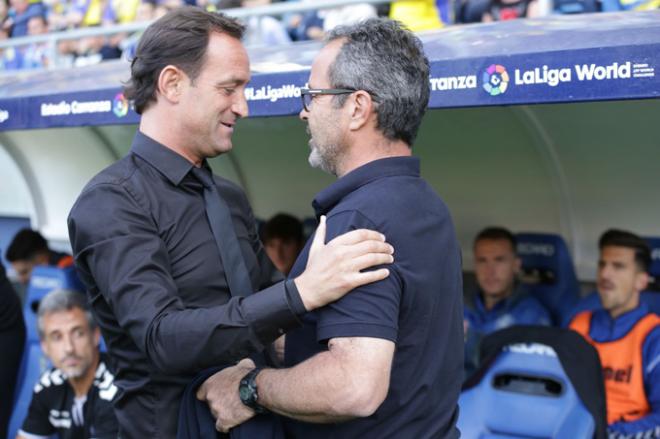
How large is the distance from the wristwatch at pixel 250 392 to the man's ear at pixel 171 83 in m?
0.73

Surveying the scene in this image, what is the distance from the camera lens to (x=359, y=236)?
1.79 m

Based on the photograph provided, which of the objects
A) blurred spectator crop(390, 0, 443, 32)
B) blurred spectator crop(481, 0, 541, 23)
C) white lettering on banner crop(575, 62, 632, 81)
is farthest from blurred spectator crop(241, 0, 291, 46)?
white lettering on banner crop(575, 62, 632, 81)

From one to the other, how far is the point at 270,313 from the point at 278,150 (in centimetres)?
400

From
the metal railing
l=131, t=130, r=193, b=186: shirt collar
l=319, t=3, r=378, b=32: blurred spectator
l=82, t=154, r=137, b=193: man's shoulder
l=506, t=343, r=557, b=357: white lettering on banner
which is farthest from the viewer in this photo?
l=319, t=3, r=378, b=32: blurred spectator

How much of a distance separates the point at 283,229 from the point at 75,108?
1603mm

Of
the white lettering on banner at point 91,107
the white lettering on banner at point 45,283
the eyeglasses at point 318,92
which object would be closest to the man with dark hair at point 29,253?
the white lettering on banner at point 45,283

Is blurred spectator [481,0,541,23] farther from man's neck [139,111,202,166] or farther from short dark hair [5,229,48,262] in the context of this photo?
man's neck [139,111,202,166]

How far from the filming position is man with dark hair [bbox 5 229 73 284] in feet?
20.0

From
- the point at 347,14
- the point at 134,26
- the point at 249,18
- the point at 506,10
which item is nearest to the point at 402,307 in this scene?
the point at 347,14

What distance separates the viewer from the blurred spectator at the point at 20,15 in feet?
33.0

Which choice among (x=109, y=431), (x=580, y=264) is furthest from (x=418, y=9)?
(x=109, y=431)

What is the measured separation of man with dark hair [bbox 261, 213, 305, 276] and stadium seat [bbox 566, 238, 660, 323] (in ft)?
5.55

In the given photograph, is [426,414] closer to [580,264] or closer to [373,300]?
[373,300]

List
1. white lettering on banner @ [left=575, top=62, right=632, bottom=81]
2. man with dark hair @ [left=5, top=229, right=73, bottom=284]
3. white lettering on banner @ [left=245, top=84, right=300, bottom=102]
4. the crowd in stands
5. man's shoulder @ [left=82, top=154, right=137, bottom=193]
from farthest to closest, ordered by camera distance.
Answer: man with dark hair @ [left=5, top=229, right=73, bottom=284]
the crowd in stands
white lettering on banner @ [left=245, top=84, right=300, bottom=102]
white lettering on banner @ [left=575, top=62, right=632, bottom=81]
man's shoulder @ [left=82, top=154, right=137, bottom=193]
